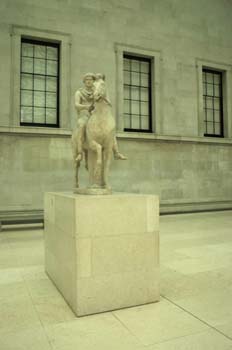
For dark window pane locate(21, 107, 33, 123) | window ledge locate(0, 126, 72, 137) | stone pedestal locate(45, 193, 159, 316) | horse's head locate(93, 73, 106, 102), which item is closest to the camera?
stone pedestal locate(45, 193, 159, 316)

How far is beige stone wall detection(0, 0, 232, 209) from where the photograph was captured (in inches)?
431

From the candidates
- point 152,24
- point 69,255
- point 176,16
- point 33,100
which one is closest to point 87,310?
point 69,255

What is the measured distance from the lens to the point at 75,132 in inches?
189

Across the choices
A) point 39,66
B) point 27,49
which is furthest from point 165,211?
point 27,49

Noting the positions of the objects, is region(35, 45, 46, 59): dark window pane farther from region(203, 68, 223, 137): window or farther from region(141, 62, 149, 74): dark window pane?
region(203, 68, 223, 137): window

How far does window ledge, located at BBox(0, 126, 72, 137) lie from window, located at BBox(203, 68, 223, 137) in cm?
750

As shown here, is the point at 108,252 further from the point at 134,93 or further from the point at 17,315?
the point at 134,93

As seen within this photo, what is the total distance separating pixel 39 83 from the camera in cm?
1180

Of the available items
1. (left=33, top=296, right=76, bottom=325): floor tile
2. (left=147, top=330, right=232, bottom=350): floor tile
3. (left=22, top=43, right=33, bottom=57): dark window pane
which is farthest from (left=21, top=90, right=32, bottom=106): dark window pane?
(left=147, top=330, right=232, bottom=350): floor tile

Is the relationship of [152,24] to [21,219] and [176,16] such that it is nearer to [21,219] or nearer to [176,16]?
[176,16]

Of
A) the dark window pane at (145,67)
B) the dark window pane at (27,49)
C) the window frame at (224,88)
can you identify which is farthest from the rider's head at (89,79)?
the window frame at (224,88)

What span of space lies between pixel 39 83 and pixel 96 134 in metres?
8.50

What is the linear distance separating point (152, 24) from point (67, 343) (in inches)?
548

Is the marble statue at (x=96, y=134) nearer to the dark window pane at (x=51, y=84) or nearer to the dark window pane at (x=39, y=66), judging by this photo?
the dark window pane at (x=51, y=84)
